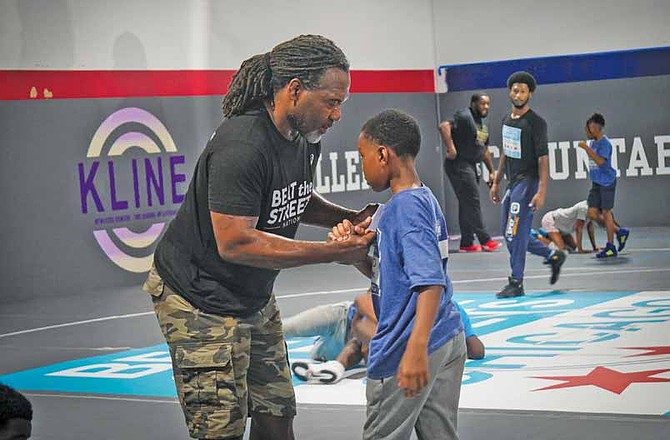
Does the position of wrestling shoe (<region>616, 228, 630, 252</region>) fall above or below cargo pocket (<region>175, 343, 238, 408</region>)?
below

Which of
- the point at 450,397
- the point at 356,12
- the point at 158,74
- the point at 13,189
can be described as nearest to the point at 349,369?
the point at 450,397

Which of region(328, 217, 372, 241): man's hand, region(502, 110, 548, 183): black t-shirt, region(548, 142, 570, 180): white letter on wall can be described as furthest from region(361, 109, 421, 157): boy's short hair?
region(548, 142, 570, 180): white letter on wall

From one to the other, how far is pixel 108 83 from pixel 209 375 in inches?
405

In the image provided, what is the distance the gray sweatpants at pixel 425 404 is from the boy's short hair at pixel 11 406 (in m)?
1.63

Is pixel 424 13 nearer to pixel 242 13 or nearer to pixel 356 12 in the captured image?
pixel 356 12

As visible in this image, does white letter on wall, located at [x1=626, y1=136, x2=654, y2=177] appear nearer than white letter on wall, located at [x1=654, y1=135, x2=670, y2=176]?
No

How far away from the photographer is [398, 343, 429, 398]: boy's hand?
404 centimetres

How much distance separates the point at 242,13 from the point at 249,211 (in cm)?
1186

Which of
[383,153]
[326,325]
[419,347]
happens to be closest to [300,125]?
[383,153]

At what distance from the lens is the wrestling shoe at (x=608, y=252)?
46.6 ft

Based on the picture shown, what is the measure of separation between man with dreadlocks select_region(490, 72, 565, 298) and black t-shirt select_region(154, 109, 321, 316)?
6.82 m

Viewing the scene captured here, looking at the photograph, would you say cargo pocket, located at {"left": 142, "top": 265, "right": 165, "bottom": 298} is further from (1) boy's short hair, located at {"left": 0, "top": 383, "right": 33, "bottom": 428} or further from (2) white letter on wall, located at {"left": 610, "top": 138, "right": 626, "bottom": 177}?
(2) white letter on wall, located at {"left": 610, "top": 138, "right": 626, "bottom": 177}

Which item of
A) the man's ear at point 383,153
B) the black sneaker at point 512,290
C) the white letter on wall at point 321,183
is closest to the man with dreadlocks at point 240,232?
the man's ear at point 383,153

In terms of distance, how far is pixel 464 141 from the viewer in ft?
55.3
